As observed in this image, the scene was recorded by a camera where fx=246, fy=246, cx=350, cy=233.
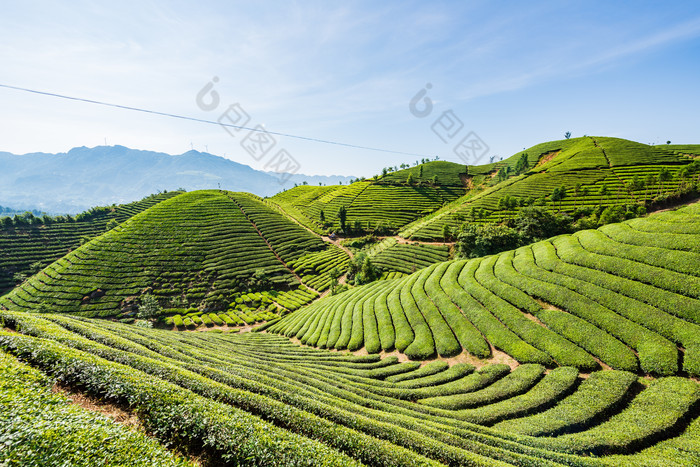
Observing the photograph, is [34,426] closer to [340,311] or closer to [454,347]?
[454,347]

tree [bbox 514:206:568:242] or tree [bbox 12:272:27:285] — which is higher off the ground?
tree [bbox 12:272:27:285]

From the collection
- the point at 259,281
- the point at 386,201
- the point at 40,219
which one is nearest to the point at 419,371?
the point at 259,281

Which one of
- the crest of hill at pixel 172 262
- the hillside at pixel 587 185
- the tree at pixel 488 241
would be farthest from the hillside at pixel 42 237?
the tree at pixel 488 241

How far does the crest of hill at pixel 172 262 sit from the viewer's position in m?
47.8

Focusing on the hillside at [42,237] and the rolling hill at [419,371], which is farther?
the hillside at [42,237]

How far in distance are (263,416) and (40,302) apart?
6540 cm

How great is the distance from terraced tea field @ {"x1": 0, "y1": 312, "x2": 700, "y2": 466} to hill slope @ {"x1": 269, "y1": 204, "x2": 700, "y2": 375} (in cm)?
193

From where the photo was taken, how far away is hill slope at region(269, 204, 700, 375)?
1504cm

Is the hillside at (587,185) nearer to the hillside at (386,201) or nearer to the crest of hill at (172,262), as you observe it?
the hillside at (386,201)

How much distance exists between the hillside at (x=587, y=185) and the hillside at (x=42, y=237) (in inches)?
3754

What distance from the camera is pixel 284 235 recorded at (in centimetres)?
7581

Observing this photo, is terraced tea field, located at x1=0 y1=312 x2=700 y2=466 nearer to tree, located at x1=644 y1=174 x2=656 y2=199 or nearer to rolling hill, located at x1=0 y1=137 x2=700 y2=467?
rolling hill, located at x1=0 y1=137 x2=700 y2=467

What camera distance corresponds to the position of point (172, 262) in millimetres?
57562

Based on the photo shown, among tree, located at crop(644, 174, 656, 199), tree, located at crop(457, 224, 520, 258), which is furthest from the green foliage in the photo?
tree, located at crop(644, 174, 656, 199)
